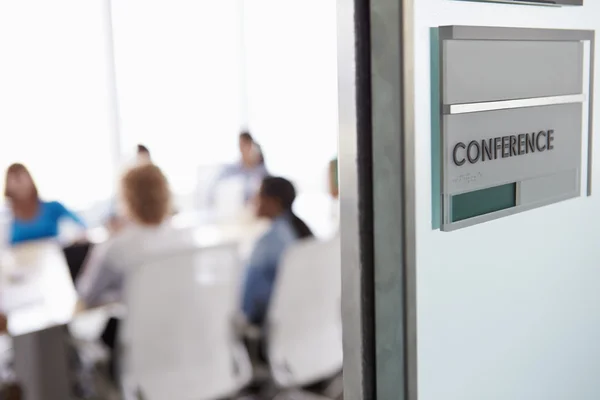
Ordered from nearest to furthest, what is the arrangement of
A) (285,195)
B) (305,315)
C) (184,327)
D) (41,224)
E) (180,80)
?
(184,327) → (305,315) → (285,195) → (41,224) → (180,80)

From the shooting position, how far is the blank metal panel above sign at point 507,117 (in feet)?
2.56

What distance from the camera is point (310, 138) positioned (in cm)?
461

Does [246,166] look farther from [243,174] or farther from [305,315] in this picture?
[305,315]

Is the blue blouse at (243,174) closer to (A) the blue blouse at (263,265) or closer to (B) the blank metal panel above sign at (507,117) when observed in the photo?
(A) the blue blouse at (263,265)

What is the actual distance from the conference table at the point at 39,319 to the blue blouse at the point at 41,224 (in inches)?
12.0

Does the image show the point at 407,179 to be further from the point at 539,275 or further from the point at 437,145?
the point at 539,275

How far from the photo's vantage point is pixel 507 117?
0.85 metres

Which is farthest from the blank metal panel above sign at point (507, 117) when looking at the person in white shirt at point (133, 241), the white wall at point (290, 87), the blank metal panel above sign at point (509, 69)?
the white wall at point (290, 87)

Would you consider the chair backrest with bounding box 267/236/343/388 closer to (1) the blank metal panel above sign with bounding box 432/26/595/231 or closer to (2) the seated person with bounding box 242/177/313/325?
(2) the seated person with bounding box 242/177/313/325

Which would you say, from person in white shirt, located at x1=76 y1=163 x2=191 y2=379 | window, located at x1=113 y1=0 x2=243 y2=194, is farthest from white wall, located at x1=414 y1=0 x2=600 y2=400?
window, located at x1=113 y1=0 x2=243 y2=194

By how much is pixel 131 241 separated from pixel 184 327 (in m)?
0.32

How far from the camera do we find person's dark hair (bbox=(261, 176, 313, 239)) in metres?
2.16

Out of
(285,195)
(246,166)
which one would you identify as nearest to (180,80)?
(246,166)

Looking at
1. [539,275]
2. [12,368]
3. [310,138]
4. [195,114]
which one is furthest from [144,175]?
[310,138]
